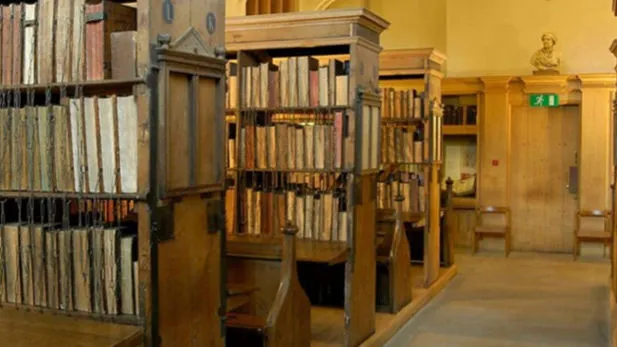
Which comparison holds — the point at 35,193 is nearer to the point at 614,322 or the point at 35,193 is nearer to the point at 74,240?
the point at 74,240

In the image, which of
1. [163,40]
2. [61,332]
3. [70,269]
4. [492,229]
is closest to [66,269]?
[70,269]

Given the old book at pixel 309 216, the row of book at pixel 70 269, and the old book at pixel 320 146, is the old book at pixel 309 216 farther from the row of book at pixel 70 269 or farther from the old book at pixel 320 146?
the row of book at pixel 70 269

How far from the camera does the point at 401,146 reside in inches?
Answer: 280

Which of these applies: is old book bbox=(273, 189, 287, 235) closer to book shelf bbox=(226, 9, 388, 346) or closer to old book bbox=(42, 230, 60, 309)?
book shelf bbox=(226, 9, 388, 346)

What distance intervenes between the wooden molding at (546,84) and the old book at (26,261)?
25.5 ft

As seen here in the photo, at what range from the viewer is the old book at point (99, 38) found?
2.80m

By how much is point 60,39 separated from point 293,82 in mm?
2149

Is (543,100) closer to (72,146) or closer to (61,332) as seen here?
(72,146)

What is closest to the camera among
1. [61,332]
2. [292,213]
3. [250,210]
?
[61,332]

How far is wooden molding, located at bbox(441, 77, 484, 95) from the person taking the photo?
971 cm

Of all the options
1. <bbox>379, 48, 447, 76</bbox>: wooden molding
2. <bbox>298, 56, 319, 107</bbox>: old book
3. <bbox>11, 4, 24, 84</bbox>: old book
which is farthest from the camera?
<bbox>379, 48, 447, 76</bbox>: wooden molding

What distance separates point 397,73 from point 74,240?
482 centimetres

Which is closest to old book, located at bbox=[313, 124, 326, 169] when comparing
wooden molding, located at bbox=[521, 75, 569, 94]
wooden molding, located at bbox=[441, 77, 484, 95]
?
wooden molding, located at bbox=[441, 77, 484, 95]

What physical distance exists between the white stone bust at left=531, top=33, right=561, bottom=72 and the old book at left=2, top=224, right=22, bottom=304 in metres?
7.89
